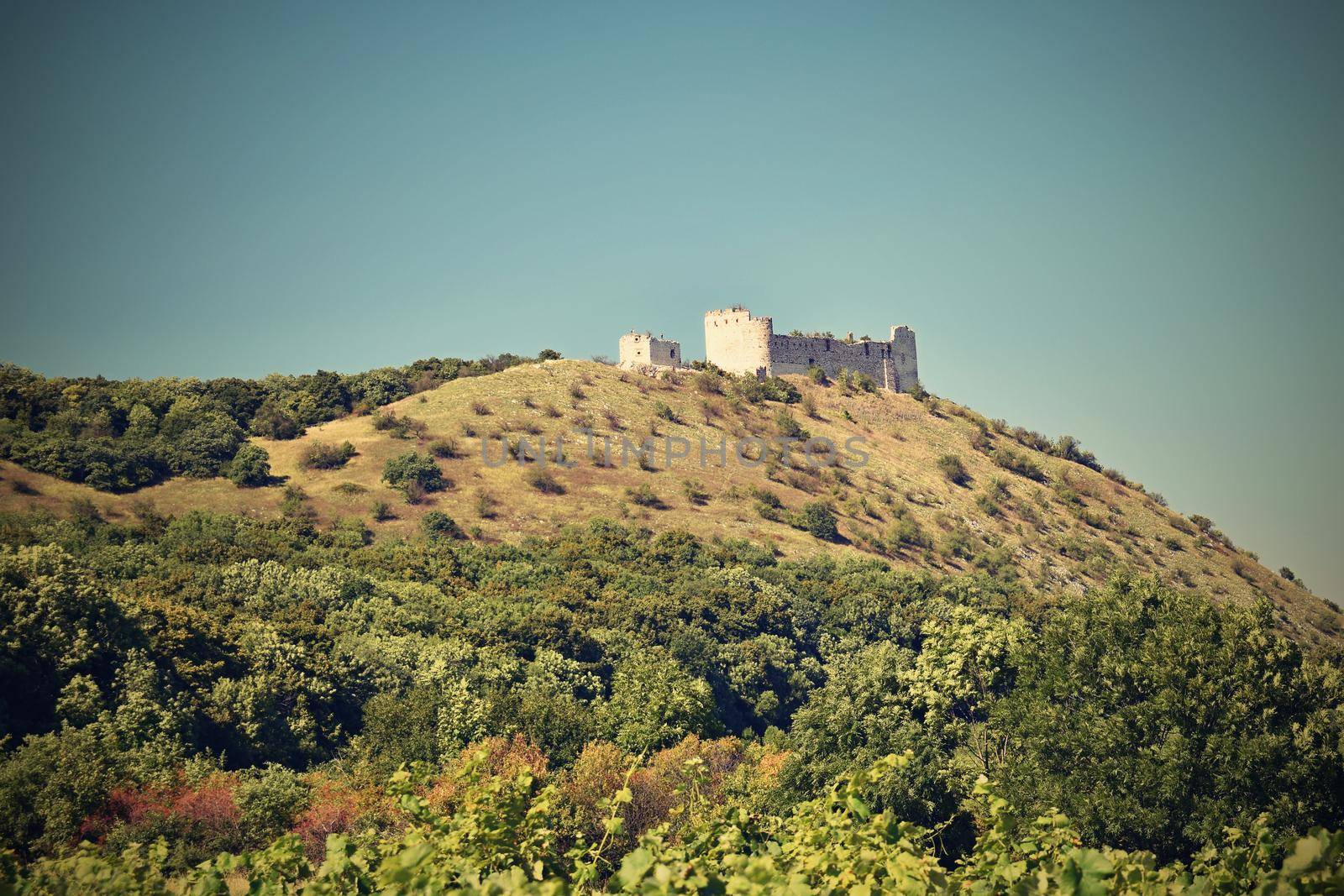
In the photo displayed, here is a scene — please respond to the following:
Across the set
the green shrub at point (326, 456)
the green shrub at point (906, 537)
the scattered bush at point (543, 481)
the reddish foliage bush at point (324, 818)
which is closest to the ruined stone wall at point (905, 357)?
the green shrub at point (906, 537)

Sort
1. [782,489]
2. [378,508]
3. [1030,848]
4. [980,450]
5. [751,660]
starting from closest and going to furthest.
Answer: [1030,848] → [751,660] → [378,508] → [782,489] → [980,450]

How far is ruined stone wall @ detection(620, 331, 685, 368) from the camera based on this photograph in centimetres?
9875

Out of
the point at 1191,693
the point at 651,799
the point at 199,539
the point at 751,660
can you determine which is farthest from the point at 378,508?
the point at 1191,693

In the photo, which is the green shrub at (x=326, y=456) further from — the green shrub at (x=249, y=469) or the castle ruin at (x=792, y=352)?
the castle ruin at (x=792, y=352)

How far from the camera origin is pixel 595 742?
3438 centimetres

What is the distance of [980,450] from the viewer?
96.5m

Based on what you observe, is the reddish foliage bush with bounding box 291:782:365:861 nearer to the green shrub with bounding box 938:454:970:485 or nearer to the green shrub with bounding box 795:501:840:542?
the green shrub with bounding box 795:501:840:542

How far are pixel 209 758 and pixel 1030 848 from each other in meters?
26.0

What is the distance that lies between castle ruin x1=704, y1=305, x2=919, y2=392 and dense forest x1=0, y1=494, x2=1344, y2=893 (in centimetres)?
5180

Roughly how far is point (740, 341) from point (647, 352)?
30.8ft

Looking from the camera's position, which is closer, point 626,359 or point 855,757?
point 855,757

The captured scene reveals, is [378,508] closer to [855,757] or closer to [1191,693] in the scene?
[855,757]

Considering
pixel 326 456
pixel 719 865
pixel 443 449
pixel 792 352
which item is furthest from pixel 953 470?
pixel 719 865

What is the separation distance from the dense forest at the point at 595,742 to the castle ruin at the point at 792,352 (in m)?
51.8
